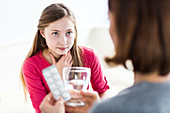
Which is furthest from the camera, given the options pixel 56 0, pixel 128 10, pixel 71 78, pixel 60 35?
pixel 56 0

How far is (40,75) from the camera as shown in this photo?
1.30 m

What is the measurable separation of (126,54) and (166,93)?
0.47ft

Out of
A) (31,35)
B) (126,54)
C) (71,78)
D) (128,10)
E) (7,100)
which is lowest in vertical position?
(7,100)

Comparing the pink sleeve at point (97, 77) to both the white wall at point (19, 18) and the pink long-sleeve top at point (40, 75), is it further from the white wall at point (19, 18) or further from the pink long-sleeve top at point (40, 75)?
the white wall at point (19, 18)

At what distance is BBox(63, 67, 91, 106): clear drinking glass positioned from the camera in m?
0.90

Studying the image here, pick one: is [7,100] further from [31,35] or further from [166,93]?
[166,93]

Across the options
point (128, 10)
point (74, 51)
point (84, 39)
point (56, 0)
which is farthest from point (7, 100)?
point (128, 10)

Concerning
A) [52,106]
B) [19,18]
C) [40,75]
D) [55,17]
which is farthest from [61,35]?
[19,18]

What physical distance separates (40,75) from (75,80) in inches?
16.8

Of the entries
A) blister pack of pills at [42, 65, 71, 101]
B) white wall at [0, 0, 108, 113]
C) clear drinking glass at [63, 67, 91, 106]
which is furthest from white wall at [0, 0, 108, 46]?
blister pack of pills at [42, 65, 71, 101]

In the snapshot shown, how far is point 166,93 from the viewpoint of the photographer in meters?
0.66

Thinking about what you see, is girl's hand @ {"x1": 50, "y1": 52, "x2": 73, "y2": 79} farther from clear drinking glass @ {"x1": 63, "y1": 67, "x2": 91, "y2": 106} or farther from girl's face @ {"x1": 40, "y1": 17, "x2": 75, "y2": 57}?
clear drinking glass @ {"x1": 63, "y1": 67, "x2": 91, "y2": 106}

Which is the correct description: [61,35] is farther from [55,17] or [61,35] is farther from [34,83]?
[34,83]

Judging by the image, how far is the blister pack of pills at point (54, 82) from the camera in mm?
814
